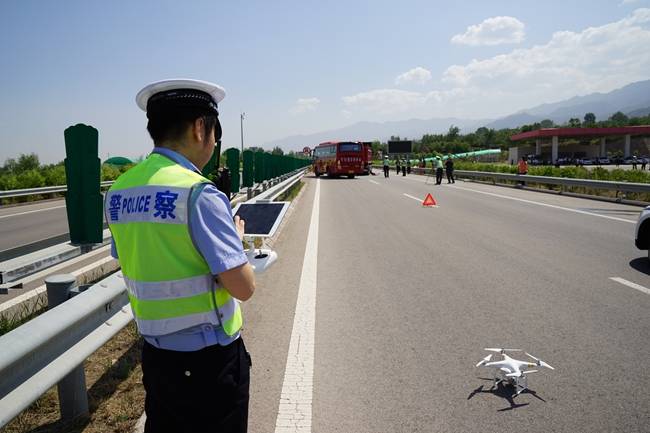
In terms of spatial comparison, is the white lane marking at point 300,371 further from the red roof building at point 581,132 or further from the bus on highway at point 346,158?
the red roof building at point 581,132

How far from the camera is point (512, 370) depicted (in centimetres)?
361

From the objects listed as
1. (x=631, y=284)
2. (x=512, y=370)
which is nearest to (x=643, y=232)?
(x=631, y=284)

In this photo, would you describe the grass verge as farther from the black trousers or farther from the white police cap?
the white police cap

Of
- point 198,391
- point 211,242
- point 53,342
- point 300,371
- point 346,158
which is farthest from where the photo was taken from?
point 346,158

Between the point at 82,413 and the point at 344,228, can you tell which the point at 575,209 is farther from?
the point at 82,413

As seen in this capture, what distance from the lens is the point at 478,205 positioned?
1570cm

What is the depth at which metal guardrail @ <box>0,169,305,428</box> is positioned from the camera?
6.83ft

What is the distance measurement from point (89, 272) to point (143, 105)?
6.64 metres

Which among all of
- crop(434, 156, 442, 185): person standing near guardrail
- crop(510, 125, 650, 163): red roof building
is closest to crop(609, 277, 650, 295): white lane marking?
crop(434, 156, 442, 185): person standing near guardrail

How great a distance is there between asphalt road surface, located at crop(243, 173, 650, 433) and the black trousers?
1389 mm

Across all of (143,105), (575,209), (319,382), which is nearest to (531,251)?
(319,382)

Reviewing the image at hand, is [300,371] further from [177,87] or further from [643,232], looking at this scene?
[643,232]

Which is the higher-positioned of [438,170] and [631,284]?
[438,170]

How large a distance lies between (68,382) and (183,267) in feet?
6.42
